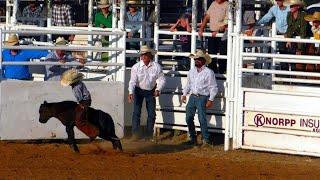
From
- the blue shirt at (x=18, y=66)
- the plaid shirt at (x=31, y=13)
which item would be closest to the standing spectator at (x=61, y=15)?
the plaid shirt at (x=31, y=13)

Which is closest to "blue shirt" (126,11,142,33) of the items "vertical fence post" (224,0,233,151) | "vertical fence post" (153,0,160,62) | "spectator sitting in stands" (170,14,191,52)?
"spectator sitting in stands" (170,14,191,52)

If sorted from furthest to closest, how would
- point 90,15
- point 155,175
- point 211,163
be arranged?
point 90,15 → point 211,163 → point 155,175

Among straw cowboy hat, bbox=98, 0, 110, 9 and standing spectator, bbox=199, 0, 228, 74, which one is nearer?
standing spectator, bbox=199, 0, 228, 74

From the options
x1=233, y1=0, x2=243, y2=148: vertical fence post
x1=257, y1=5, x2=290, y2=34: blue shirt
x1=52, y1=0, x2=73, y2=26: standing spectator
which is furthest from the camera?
x1=52, y1=0, x2=73, y2=26: standing spectator

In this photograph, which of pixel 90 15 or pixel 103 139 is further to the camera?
pixel 90 15

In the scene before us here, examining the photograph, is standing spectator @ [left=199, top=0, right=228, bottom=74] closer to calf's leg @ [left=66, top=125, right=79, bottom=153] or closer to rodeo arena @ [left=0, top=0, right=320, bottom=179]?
rodeo arena @ [left=0, top=0, right=320, bottom=179]

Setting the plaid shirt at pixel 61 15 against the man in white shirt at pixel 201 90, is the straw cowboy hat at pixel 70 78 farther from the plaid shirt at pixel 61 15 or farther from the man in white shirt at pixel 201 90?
the plaid shirt at pixel 61 15

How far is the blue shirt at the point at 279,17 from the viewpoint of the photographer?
16.8m

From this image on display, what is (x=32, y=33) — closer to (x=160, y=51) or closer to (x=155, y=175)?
(x=160, y=51)

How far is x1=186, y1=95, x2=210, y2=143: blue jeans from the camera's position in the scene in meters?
16.3

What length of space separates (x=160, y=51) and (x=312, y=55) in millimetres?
3134

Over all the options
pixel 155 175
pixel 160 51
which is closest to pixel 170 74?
pixel 160 51

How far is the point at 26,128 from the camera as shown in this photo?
1591cm

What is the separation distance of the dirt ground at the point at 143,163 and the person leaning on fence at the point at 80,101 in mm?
323
